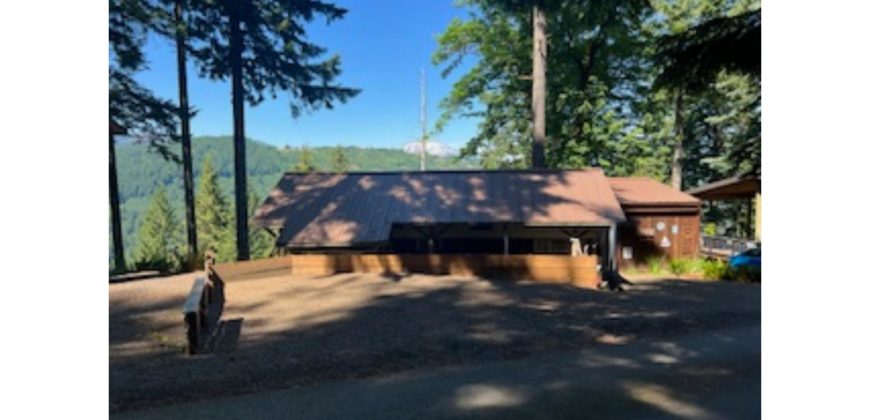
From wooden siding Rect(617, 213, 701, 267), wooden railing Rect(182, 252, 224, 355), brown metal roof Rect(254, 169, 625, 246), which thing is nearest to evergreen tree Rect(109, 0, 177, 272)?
brown metal roof Rect(254, 169, 625, 246)

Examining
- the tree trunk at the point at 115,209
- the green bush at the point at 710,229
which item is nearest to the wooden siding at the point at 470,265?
the tree trunk at the point at 115,209

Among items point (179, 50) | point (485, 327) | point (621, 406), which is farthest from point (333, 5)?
point (621, 406)

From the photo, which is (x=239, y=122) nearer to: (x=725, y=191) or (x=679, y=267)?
(x=679, y=267)

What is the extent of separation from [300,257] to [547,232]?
28.6ft

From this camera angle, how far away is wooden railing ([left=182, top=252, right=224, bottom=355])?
7461mm

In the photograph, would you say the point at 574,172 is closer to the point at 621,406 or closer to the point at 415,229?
the point at 415,229

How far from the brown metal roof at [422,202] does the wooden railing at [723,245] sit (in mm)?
8450

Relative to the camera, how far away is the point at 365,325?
9.05 metres

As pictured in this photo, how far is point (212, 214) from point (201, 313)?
221 ft

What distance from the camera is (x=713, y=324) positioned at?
9.15 metres

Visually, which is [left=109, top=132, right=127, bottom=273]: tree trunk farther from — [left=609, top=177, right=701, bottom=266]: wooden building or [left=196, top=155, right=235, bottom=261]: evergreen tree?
[left=196, top=155, right=235, bottom=261]: evergreen tree

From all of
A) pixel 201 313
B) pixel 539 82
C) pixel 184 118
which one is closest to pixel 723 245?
pixel 539 82

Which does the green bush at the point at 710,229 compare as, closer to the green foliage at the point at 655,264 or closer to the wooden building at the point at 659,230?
the wooden building at the point at 659,230

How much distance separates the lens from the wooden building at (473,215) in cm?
1634
